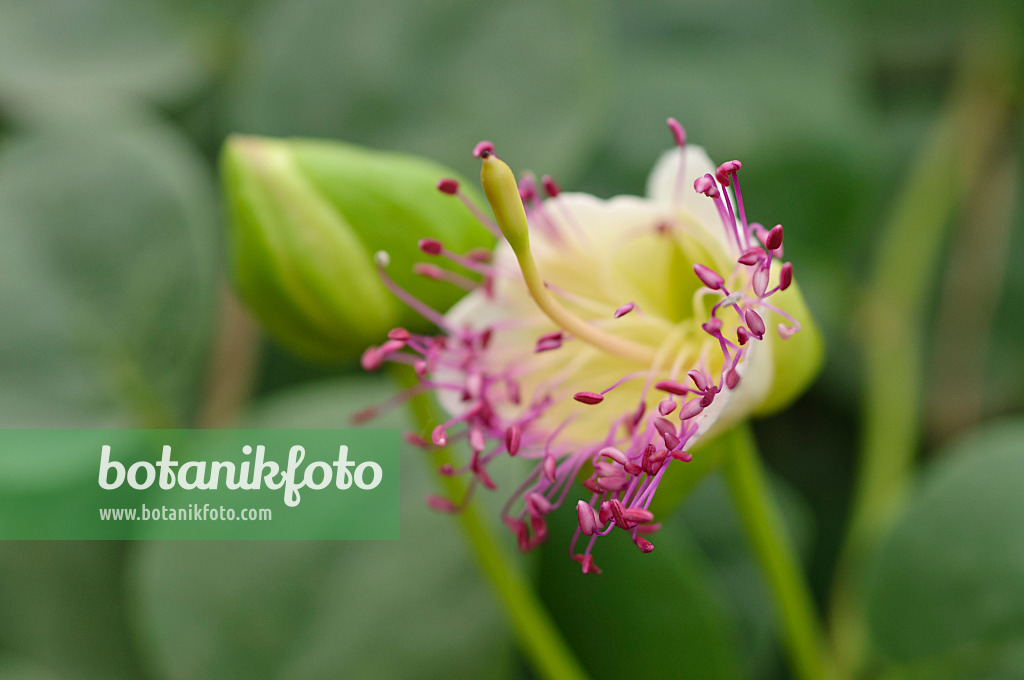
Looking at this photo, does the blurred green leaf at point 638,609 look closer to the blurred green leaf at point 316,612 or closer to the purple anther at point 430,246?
the blurred green leaf at point 316,612

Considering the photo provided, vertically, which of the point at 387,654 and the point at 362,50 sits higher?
the point at 362,50

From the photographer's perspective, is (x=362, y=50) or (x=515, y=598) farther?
(x=362, y=50)

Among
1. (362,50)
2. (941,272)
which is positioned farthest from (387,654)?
(941,272)

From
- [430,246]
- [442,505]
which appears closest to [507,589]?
[442,505]

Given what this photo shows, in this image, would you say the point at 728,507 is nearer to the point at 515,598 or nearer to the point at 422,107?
the point at 515,598

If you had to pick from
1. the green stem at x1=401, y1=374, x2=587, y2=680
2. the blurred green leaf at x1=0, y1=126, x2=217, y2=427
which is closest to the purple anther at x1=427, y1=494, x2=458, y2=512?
the green stem at x1=401, y1=374, x2=587, y2=680

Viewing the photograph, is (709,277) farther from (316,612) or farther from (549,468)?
(316,612)
